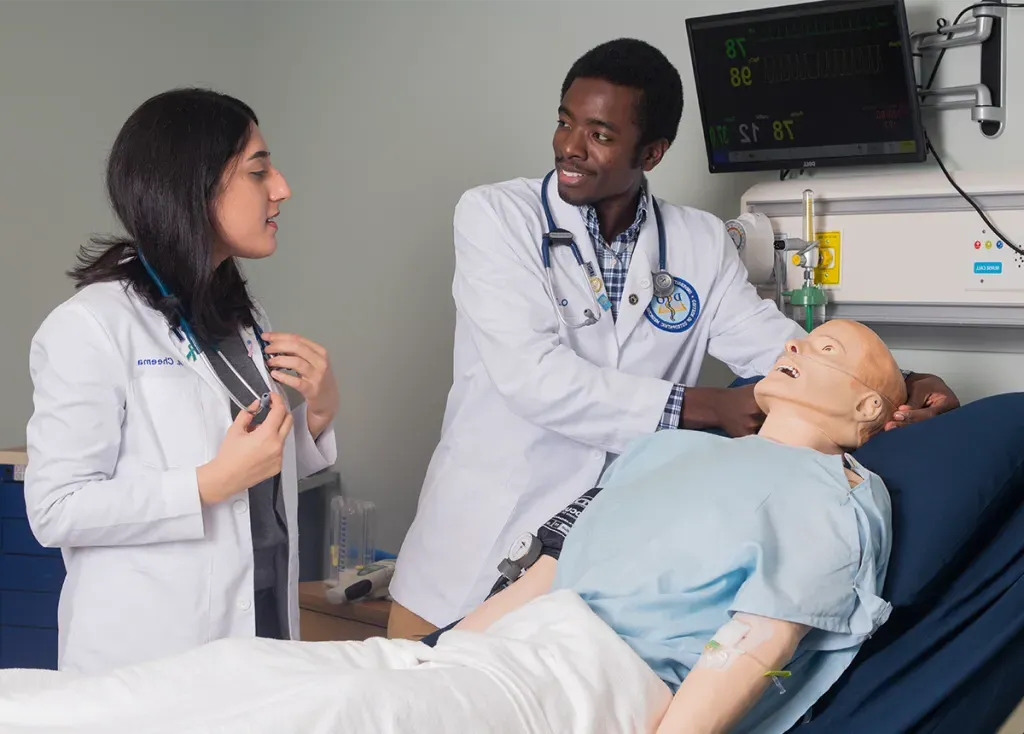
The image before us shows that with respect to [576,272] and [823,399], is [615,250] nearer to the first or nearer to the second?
[576,272]

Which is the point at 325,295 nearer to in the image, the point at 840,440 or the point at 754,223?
the point at 754,223

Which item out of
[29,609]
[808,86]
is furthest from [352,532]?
[808,86]

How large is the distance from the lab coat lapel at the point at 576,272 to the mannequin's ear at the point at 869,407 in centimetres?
53

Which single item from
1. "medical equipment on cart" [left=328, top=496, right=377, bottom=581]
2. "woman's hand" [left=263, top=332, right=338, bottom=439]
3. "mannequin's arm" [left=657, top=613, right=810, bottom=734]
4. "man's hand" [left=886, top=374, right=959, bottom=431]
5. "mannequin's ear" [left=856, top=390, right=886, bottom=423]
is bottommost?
"medical equipment on cart" [left=328, top=496, right=377, bottom=581]

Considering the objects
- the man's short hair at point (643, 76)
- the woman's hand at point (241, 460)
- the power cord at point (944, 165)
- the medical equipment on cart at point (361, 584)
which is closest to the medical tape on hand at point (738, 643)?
the woman's hand at point (241, 460)

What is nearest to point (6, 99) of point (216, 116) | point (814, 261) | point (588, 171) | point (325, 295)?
point (325, 295)

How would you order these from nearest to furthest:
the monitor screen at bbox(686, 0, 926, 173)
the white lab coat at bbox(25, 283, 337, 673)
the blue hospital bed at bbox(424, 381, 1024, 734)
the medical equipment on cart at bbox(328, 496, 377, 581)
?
the blue hospital bed at bbox(424, 381, 1024, 734) → the white lab coat at bbox(25, 283, 337, 673) → the monitor screen at bbox(686, 0, 926, 173) → the medical equipment on cart at bbox(328, 496, 377, 581)

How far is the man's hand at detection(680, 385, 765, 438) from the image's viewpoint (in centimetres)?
176

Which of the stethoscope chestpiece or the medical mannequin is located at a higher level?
the stethoscope chestpiece

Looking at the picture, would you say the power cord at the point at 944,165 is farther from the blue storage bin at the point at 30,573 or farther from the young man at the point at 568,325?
the blue storage bin at the point at 30,573

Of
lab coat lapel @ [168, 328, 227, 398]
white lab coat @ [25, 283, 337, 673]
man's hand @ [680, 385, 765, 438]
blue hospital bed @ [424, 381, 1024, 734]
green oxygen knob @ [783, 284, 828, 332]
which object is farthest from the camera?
green oxygen knob @ [783, 284, 828, 332]

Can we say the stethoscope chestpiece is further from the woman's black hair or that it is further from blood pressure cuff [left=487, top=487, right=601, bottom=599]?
the woman's black hair

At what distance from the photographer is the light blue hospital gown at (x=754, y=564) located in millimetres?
1354

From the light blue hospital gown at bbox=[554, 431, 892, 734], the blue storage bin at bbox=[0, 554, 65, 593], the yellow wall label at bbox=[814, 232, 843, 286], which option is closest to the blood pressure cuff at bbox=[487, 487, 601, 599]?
the light blue hospital gown at bbox=[554, 431, 892, 734]
